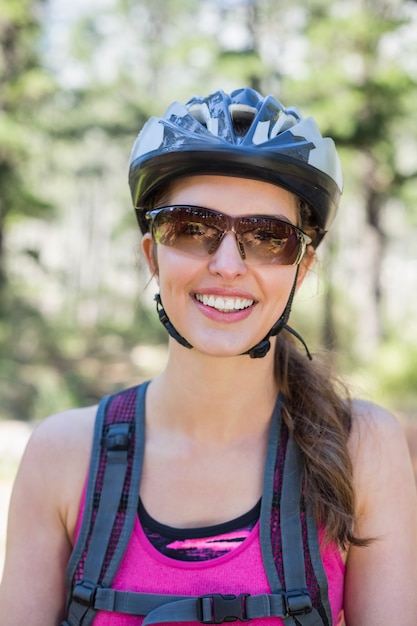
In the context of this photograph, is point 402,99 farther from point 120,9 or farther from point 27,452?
point 120,9

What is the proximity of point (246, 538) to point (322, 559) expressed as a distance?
225 millimetres

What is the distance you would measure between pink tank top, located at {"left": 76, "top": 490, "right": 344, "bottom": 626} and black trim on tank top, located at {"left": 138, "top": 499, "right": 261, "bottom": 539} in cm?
5

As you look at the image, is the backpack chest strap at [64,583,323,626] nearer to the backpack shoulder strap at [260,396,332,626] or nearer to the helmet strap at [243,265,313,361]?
the backpack shoulder strap at [260,396,332,626]

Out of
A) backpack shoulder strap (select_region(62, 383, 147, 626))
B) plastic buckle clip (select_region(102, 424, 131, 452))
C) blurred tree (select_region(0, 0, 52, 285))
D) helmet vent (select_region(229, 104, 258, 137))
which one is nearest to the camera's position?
backpack shoulder strap (select_region(62, 383, 147, 626))

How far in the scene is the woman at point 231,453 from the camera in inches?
70.6

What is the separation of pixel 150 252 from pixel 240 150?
50 cm

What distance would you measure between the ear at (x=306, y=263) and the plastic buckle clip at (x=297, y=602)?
991 millimetres

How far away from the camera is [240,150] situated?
190cm

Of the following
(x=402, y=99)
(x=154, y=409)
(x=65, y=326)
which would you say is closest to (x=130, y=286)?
(x=65, y=326)

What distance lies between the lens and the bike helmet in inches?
75.4

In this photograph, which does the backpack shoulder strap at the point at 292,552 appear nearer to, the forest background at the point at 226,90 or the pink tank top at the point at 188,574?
the pink tank top at the point at 188,574

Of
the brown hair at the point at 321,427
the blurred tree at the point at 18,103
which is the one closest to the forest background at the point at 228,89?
the blurred tree at the point at 18,103

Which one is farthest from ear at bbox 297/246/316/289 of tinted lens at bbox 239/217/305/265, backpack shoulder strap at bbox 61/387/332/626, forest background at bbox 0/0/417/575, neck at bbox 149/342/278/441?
forest background at bbox 0/0/417/575

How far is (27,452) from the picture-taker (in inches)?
80.7
